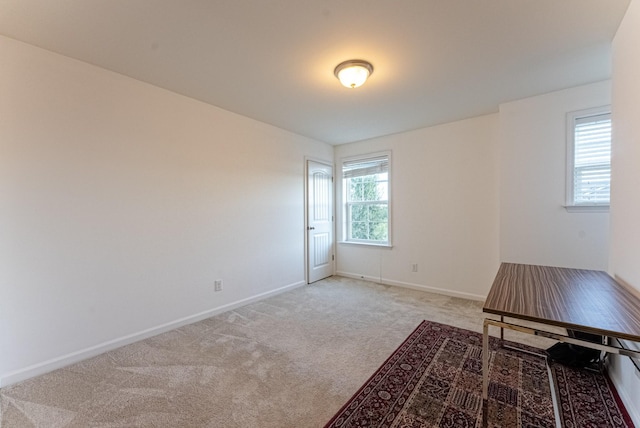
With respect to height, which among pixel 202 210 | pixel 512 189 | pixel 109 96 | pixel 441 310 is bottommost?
pixel 441 310

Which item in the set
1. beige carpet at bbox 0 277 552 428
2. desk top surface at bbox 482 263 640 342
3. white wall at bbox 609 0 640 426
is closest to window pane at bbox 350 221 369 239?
beige carpet at bbox 0 277 552 428

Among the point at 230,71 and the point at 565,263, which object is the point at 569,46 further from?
the point at 230,71

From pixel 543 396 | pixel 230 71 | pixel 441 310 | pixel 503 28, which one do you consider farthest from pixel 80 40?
pixel 441 310

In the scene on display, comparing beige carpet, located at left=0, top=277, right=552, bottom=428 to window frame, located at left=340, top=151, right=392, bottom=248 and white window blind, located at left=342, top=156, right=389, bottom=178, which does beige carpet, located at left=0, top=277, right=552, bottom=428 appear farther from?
white window blind, located at left=342, top=156, right=389, bottom=178

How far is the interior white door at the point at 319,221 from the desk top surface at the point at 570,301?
3015mm

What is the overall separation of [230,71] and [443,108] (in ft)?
8.17

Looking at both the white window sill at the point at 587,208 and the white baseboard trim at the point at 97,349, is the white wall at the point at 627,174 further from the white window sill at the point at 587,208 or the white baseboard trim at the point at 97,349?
the white baseboard trim at the point at 97,349

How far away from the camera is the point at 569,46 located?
2.11m

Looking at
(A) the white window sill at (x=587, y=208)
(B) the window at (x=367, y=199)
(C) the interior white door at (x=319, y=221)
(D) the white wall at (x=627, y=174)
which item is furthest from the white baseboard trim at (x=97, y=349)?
(A) the white window sill at (x=587, y=208)

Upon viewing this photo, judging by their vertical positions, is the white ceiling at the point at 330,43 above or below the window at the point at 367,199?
above

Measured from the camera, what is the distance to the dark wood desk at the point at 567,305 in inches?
44.1

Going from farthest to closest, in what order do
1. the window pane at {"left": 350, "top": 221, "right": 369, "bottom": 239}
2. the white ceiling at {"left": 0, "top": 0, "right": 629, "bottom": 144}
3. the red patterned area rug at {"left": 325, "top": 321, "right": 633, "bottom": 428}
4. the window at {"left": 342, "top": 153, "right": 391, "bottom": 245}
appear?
the window pane at {"left": 350, "top": 221, "right": 369, "bottom": 239} → the window at {"left": 342, "top": 153, "right": 391, "bottom": 245} → the white ceiling at {"left": 0, "top": 0, "right": 629, "bottom": 144} → the red patterned area rug at {"left": 325, "top": 321, "right": 633, "bottom": 428}

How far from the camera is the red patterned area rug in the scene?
1574 millimetres

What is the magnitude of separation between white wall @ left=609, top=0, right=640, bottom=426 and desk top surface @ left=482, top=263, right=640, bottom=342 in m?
0.19
